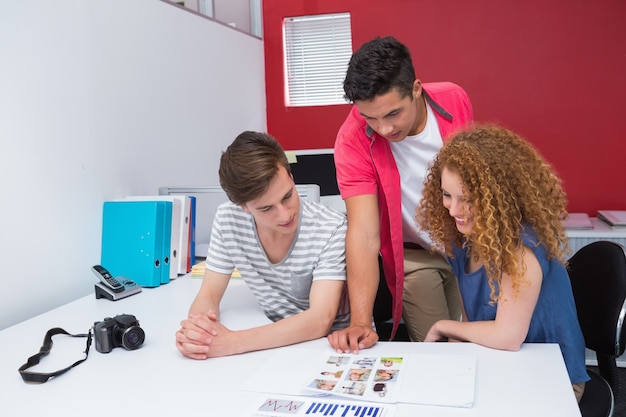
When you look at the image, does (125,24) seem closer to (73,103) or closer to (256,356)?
(73,103)

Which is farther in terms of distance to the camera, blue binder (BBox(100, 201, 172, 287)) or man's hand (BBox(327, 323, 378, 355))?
blue binder (BBox(100, 201, 172, 287))

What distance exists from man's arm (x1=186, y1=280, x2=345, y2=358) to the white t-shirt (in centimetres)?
51

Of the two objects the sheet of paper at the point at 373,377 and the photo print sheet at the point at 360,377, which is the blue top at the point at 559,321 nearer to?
the sheet of paper at the point at 373,377

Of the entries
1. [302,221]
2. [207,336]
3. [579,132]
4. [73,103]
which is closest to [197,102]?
[73,103]

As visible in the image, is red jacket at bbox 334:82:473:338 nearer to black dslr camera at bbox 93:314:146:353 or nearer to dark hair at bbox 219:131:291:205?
dark hair at bbox 219:131:291:205

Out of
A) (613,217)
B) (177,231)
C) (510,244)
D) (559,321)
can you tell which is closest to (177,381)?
(510,244)

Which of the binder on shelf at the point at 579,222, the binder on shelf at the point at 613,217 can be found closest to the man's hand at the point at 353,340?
the binder on shelf at the point at 579,222

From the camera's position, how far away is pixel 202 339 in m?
1.35

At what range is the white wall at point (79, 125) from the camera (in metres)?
1.84

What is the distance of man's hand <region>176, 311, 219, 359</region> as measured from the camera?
135 centimetres

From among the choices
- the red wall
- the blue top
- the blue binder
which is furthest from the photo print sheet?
Answer: the red wall

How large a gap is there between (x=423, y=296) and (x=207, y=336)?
0.87 meters

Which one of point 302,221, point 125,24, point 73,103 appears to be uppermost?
point 125,24

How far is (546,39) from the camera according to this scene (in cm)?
323
